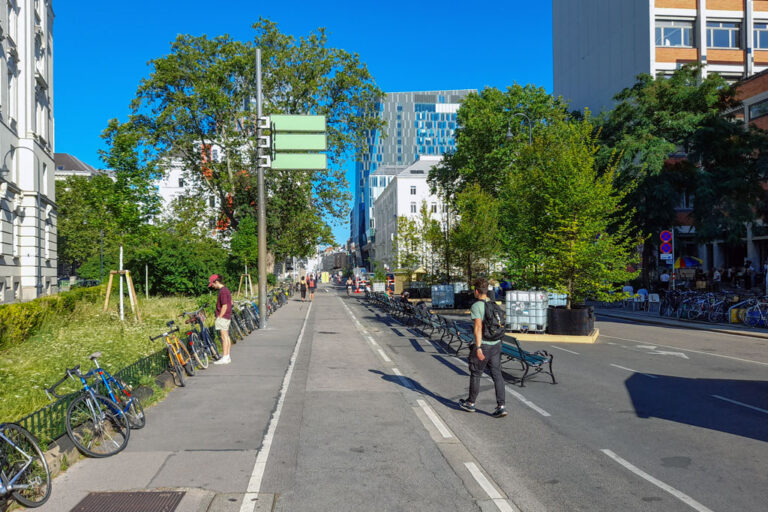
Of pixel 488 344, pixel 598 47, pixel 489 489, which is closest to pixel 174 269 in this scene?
pixel 488 344

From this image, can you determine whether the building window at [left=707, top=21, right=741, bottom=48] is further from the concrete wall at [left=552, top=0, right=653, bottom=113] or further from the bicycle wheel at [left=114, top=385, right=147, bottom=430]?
the bicycle wheel at [left=114, top=385, right=147, bottom=430]

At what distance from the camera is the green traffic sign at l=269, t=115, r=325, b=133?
743 inches

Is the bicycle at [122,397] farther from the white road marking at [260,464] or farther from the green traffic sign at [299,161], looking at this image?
the green traffic sign at [299,161]

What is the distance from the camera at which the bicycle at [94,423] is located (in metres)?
6.23

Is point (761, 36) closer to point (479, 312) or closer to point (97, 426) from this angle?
point (479, 312)

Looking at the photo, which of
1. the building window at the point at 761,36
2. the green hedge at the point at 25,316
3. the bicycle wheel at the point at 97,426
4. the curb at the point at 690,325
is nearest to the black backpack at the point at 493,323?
the bicycle wheel at the point at 97,426

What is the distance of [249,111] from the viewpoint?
33844 mm

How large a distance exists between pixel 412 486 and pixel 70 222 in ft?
228

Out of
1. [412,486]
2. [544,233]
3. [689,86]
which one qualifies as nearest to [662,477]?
[412,486]

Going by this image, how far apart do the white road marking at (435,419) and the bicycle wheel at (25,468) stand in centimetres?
417

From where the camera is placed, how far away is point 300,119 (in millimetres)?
18922

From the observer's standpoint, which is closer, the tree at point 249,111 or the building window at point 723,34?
the tree at point 249,111

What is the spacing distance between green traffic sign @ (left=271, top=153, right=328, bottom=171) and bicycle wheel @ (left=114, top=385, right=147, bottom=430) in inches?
473

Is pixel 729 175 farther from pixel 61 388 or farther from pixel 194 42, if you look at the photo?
pixel 61 388
